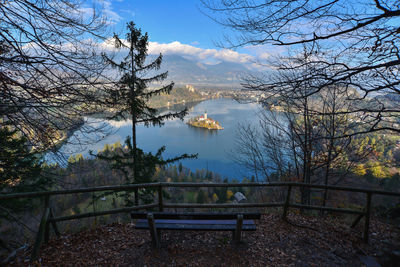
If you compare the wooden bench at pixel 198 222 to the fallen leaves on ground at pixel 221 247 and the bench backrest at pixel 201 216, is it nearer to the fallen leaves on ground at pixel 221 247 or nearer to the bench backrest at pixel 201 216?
the bench backrest at pixel 201 216

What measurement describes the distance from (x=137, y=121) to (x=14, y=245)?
453 cm

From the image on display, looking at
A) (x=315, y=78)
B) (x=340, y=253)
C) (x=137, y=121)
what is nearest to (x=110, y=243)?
(x=340, y=253)

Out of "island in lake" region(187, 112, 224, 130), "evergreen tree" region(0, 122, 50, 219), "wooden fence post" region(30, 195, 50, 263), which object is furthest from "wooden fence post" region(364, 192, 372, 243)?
"island in lake" region(187, 112, 224, 130)

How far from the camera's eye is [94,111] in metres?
3.20

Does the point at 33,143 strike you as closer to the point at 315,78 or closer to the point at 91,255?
the point at 91,255

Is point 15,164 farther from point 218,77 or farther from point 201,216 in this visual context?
point 218,77

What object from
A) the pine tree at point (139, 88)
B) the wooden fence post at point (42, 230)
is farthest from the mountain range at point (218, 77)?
the wooden fence post at point (42, 230)

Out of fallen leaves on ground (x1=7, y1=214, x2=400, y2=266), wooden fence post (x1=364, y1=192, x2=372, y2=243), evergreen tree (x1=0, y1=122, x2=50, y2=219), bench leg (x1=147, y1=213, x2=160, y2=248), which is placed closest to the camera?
bench leg (x1=147, y1=213, x2=160, y2=248)

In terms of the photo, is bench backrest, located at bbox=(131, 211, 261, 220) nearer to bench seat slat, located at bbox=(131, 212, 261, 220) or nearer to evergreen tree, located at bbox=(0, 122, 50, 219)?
bench seat slat, located at bbox=(131, 212, 261, 220)

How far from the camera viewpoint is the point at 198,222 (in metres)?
2.45

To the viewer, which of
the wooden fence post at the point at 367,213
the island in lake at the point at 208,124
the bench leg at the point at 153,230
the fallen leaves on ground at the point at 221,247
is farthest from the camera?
the island in lake at the point at 208,124

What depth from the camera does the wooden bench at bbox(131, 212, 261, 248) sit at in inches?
93.7

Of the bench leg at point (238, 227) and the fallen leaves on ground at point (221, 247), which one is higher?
the bench leg at point (238, 227)

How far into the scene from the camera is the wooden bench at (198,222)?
93.7 inches
